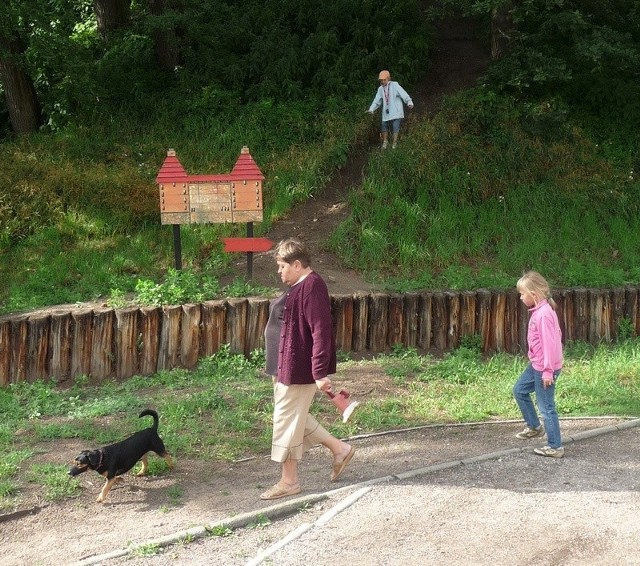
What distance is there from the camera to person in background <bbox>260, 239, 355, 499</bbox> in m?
5.74

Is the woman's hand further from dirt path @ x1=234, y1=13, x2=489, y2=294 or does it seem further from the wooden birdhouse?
the wooden birdhouse

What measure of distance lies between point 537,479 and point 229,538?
7.32 ft

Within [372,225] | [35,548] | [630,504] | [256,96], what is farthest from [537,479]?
[256,96]

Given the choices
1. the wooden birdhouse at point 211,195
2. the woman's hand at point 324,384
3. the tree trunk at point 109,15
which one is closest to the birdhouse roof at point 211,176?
the wooden birdhouse at point 211,195

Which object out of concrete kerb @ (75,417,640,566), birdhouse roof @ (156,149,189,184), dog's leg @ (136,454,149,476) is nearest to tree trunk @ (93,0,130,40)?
birdhouse roof @ (156,149,189,184)

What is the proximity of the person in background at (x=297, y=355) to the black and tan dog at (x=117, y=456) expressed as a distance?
1.02 m

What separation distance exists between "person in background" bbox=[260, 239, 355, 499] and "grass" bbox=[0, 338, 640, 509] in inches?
35.9

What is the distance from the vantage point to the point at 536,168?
47.9ft

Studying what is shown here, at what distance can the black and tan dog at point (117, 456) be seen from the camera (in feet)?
20.1

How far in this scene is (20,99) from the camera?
16578 millimetres

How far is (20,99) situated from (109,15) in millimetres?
2726

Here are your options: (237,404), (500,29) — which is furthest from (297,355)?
(500,29)

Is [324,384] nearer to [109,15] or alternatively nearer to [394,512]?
[394,512]

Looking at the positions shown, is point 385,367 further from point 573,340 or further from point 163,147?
point 163,147
